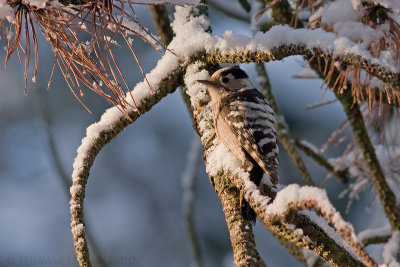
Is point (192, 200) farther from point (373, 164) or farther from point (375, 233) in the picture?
point (373, 164)

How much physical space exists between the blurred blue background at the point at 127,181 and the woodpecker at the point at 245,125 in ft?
7.12

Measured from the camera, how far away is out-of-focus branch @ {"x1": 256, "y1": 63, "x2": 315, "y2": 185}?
121 inches

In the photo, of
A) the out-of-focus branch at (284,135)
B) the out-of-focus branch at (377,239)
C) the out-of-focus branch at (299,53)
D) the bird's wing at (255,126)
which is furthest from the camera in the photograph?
the out-of-focus branch at (284,135)

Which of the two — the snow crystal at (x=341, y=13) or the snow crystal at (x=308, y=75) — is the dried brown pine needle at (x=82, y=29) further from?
the snow crystal at (x=308, y=75)

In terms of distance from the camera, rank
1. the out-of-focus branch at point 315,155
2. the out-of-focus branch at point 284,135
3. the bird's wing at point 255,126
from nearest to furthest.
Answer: the bird's wing at point 255,126 → the out-of-focus branch at point 284,135 → the out-of-focus branch at point 315,155

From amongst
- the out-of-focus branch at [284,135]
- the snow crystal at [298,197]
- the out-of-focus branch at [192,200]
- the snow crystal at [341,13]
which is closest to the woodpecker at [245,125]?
the snow crystal at [341,13]

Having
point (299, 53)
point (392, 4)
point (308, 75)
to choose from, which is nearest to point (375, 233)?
point (308, 75)

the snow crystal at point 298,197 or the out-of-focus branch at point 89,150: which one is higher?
the out-of-focus branch at point 89,150

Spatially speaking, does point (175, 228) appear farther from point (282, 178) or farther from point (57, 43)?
point (57, 43)

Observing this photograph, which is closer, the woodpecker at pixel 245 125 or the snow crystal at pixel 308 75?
the woodpecker at pixel 245 125

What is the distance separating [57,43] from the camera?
5.91 ft

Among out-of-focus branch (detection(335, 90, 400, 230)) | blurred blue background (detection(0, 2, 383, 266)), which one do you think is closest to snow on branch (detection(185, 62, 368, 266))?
out-of-focus branch (detection(335, 90, 400, 230))

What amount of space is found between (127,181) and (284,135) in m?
2.42

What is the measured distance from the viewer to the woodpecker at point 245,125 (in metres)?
2.09
